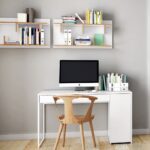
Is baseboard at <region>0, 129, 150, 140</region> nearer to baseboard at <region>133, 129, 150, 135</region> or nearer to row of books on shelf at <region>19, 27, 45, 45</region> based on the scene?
baseboard at <region>133, 129, 150, 135</region>

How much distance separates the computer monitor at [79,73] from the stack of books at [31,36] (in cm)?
51

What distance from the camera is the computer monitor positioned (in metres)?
3.42

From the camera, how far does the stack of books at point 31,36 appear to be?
11.0ft

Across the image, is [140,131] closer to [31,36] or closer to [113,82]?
[113,82]

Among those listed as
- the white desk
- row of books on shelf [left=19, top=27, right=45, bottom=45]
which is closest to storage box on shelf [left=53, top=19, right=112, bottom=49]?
row of books on shelf [left=19, top=27, right=45, bottom=45]

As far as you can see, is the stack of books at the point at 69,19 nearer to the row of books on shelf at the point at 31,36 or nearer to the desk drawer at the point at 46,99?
the row of books on shelf at the point at 31,36

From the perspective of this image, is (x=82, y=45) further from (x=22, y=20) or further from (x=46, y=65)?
(x=22, y=20)

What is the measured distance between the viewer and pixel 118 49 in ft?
12.1

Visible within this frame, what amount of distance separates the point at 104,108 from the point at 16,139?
158cm

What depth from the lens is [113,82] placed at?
3436 mm

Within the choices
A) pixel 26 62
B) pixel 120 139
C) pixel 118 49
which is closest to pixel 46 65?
pixel 26 62

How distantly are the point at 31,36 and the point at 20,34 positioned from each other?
188mm

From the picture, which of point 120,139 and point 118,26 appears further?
point 118,26

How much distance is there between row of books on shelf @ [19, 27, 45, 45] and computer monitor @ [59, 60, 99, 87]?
512 millimetres
